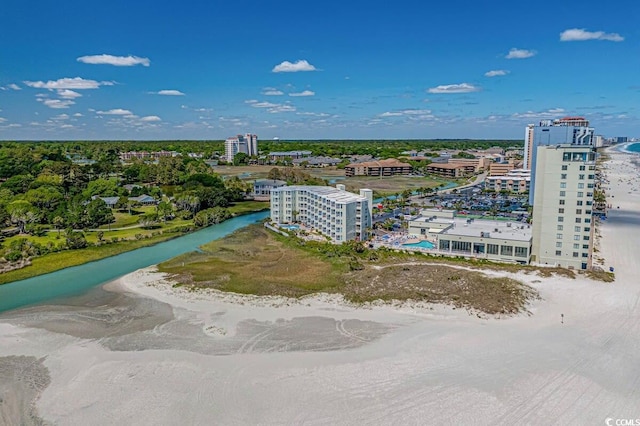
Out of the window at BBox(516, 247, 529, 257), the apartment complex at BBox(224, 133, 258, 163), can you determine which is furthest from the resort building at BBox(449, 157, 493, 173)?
the window at BBox(516, 247, 529, 257)

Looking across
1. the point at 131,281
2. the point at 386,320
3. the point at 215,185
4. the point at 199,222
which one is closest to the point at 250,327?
the point at 386,320

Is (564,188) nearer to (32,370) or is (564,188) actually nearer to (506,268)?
(506,268)

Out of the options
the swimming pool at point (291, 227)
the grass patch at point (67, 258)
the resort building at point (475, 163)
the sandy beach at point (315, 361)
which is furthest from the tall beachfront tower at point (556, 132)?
the grass patch at point (67, 258)

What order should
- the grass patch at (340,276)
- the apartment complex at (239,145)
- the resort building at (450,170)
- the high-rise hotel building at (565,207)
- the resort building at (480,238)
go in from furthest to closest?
the apartment complex at (239,145) → the resort building at (450,170) → the resort building at (480,238) → the high-rise hotel building at (565,207) → the grass patch at (340,276)

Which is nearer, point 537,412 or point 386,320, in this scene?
point 537,412

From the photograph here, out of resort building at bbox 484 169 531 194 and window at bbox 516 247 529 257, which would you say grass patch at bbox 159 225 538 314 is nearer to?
window at bbox 516 247 529 257

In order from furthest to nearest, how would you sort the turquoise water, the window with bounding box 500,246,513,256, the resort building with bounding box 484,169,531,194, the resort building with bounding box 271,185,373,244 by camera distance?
the resort building with bounding box 484,169,531,194 → the resort building with bounding box 271,185,373,244 → the window with bounding box 500,246,513,256 → the turquoise water

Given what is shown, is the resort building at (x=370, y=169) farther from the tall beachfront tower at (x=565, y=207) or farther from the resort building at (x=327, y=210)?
the tall beachfront tower at (x=565, y=207)
